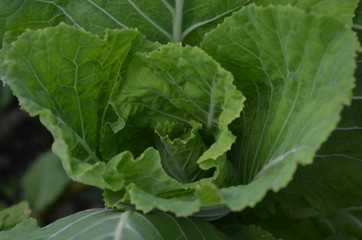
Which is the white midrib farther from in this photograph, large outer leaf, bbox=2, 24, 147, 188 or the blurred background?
the blurred background

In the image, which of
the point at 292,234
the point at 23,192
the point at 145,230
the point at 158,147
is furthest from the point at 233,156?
the point at 23,192

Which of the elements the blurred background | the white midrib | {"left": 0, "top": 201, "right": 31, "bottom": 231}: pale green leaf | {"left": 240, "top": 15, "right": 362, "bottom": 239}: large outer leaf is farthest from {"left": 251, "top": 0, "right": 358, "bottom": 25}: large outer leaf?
the blurred background

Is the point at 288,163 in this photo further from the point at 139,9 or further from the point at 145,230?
the point at 139,9

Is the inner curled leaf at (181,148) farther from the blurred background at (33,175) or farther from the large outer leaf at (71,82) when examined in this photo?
the blurred background at (33,175)

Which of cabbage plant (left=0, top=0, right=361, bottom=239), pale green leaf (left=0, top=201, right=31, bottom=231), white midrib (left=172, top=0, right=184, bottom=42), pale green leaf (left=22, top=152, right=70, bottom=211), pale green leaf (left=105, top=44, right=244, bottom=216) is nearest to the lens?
cabbage plant (left=0, top=0, right=361, bottom=239)

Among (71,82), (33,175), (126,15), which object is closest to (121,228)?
(71,82)

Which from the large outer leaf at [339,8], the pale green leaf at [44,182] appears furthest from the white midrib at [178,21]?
the pale green leaf at [44,182]
